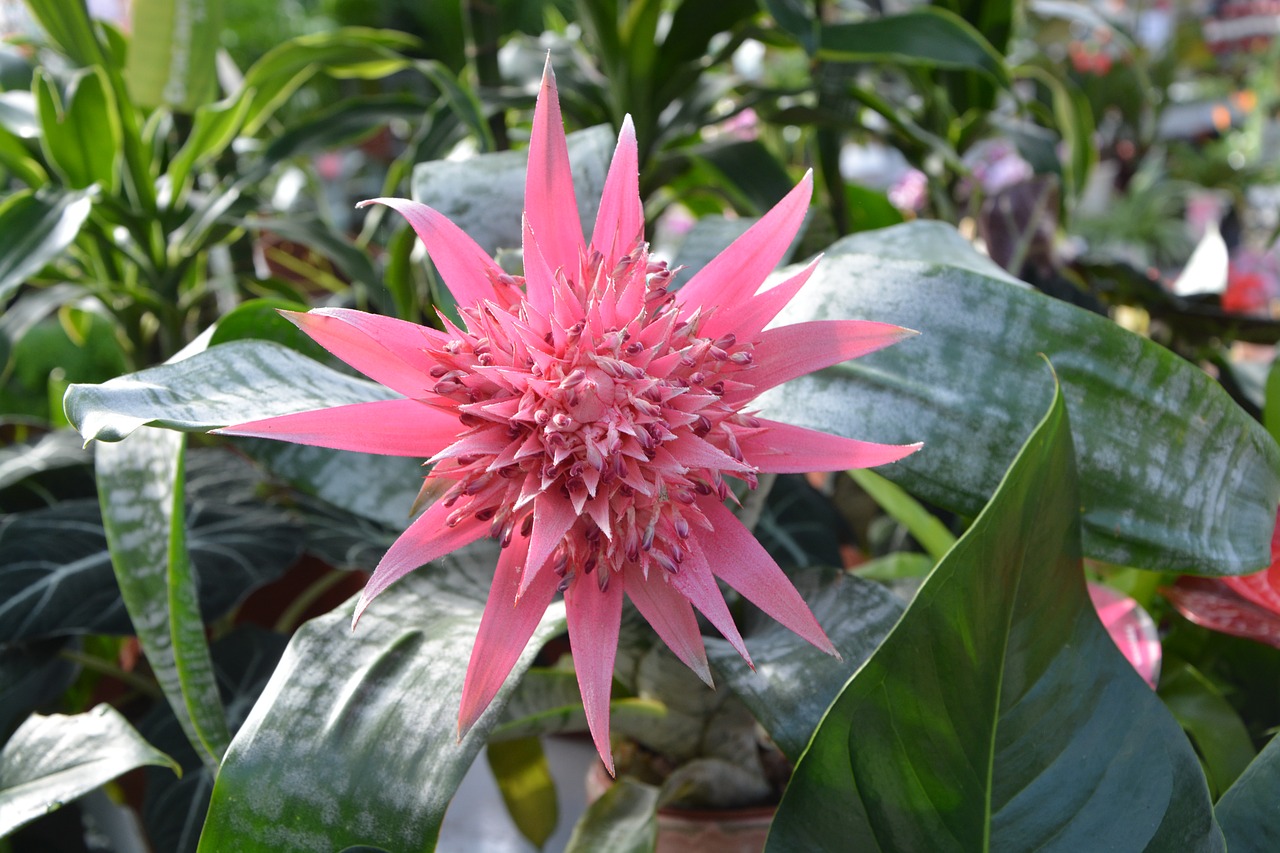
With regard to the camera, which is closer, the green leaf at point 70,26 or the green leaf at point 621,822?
the green leaf at point 621,822

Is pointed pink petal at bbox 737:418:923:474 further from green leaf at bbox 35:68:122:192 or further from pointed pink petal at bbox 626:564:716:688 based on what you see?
green leaf at bbox 35:68:122:192

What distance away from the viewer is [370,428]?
11.8 inches

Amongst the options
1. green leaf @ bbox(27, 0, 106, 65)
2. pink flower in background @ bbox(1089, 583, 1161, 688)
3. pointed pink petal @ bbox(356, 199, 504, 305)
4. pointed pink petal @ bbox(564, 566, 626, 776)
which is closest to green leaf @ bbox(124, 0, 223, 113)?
green leaf @ bbox(27, 0, 106, 65)

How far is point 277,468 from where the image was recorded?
1.53ft

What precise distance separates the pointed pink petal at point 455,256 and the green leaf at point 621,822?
27 centimetres

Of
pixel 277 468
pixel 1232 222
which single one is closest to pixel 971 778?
pixel 277 468

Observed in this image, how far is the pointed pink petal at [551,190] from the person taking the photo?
33cm

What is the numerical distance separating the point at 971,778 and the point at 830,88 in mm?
632

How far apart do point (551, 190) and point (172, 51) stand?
0.65 meters

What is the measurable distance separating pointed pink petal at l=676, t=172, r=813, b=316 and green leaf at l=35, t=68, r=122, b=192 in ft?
1.84

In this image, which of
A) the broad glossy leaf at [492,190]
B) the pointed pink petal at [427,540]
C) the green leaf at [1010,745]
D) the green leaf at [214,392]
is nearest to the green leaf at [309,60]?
the broad glossy leaf at [492,190]

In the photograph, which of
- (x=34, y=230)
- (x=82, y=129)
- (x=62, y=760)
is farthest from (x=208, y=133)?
(x=62, y=760)

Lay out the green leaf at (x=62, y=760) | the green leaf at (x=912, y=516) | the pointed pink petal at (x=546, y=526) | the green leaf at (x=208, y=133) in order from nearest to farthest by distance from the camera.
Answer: the pointed pink petal at (x=546, y=526) < the green leaf at (x=62, y=760) < the green leaf at (x=912, y=516) < the green leaf at (x=208, y=133)

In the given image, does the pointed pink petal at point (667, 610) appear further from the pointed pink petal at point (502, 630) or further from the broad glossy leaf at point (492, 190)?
the broad glossy leaf at point (492, 190)
